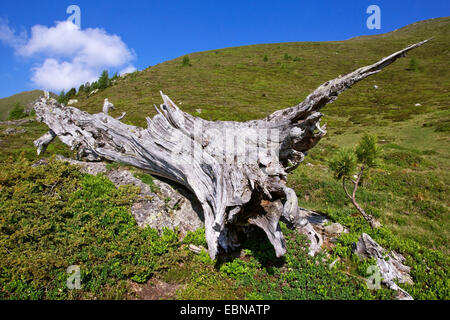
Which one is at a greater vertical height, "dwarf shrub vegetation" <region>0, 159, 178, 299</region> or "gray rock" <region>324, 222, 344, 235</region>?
"dwarf shrub vegetation" <region>0, 159, 178, 299</region>

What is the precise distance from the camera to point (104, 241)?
6543mm

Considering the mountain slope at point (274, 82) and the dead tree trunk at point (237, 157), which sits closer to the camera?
the dead tree trunk at point (237, 157)

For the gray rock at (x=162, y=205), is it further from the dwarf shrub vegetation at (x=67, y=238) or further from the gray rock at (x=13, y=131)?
the gray rock at (x=13, y=131)

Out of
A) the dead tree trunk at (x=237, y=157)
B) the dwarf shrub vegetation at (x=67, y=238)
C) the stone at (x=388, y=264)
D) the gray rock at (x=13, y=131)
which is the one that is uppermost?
the gray rock at (x=13, y=131)

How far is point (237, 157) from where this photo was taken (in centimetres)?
665

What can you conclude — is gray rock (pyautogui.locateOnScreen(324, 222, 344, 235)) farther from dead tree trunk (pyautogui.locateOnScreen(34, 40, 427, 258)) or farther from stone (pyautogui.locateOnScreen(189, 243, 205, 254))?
stone (pyautogui.locateOnScreen(189, 243, 205, 254))

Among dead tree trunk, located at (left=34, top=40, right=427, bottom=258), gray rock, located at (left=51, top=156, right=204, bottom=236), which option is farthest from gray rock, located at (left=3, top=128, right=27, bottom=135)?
gray rock, located at (left=51, top=156, right=204, bottom=236)

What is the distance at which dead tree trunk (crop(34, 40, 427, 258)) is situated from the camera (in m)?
5.84

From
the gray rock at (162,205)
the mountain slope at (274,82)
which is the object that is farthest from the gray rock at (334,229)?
the mountain slope at (274,82)

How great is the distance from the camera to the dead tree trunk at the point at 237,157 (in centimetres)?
584

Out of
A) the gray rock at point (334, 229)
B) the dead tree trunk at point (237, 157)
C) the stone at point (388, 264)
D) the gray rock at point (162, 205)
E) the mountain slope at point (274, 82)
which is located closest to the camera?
the stone at point (388, 264)

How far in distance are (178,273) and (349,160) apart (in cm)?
818

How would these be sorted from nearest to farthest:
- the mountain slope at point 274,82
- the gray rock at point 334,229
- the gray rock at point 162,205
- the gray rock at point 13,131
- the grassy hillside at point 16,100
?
the gray rock at point 162,205
the gray rock at point 334,229
the gray rock at point 13,131
the mountain slope at point 274,82
the grassy hillside at point 16,100
